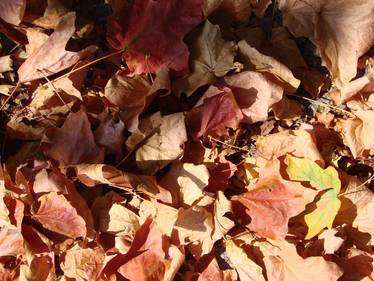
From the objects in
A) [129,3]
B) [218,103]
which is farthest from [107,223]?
[129,3]

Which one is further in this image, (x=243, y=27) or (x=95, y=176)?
(x=243, y=27)

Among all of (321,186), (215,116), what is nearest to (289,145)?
(321,186)

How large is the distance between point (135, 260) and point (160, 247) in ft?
0.31

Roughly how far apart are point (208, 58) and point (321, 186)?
1.76ft

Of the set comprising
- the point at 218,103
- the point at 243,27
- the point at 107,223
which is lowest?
the point at 107,223

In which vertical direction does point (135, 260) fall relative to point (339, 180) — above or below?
below

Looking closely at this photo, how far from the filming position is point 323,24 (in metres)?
1.24

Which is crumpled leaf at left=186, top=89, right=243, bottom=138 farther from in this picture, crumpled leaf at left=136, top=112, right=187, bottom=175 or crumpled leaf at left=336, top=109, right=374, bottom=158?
crumpled leaf at left=336, top=109, right=374, bottom=158

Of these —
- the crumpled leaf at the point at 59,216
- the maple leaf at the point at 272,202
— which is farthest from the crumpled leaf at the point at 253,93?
the crumpled leaf at the point at 59,216

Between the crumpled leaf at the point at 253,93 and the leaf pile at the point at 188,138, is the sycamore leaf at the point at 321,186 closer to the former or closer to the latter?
the leaf pile at the point at 188,138

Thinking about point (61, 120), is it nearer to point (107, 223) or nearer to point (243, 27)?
point (107, 223)

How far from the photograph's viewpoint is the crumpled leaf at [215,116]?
120 centimetres

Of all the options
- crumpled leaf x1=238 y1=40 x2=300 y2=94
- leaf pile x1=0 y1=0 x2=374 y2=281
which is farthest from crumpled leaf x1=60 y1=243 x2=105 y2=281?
crumpled leaf x1=238 y1=40 x2=300 y2=94

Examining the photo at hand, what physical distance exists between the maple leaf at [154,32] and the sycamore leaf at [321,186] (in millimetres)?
486
